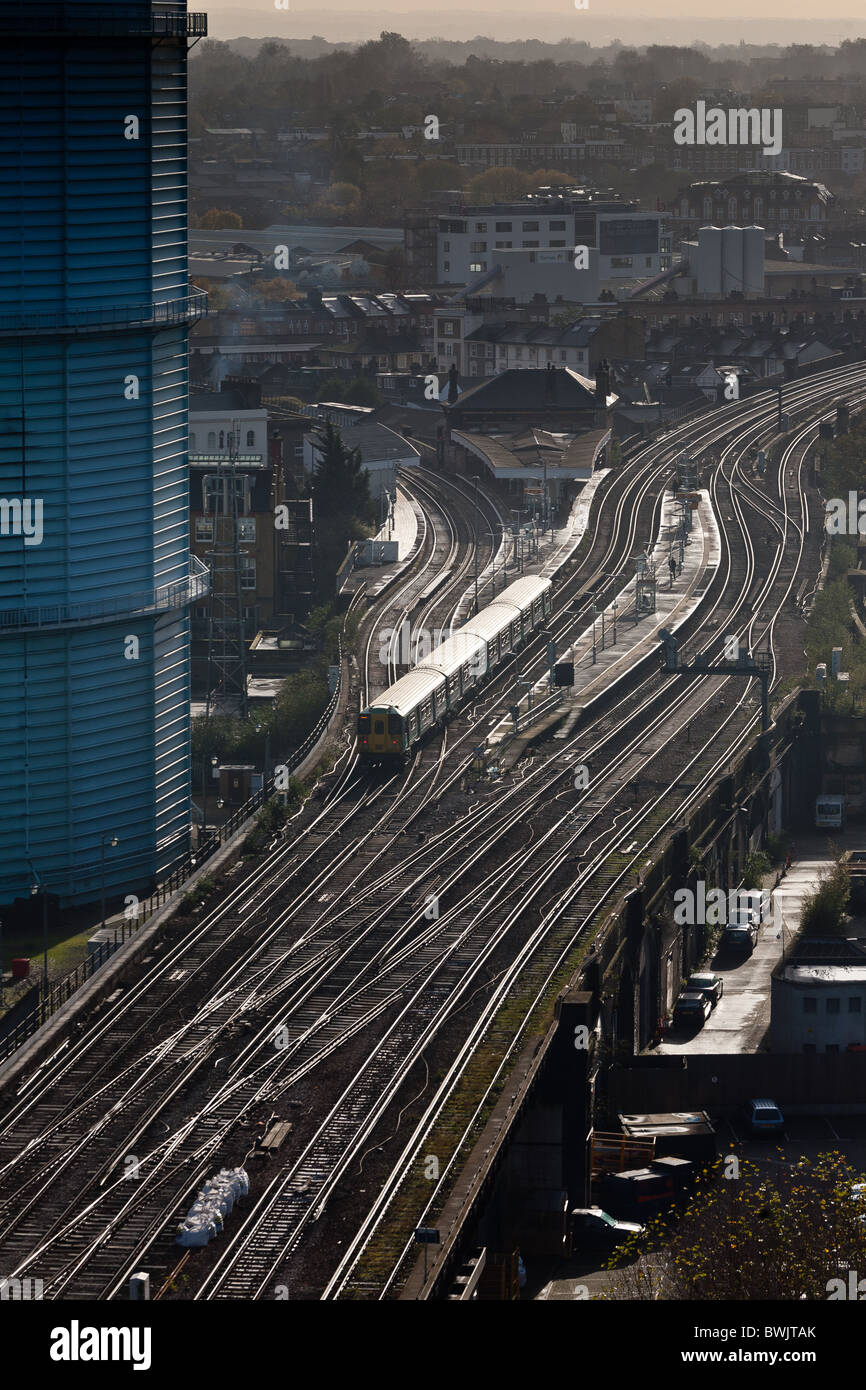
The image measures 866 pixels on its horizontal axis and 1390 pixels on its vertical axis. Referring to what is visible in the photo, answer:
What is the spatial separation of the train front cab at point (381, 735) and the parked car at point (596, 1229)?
64.3ft

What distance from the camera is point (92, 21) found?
158 ft

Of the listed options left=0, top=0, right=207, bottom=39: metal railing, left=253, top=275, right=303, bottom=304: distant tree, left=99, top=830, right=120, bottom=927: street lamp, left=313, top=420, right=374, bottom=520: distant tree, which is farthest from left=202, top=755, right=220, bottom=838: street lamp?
left=253, top=275, right=303, bottom=304: distant tree

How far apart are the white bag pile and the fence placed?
6.68 m

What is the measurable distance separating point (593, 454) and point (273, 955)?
183ft

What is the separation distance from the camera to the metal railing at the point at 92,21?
156 ft

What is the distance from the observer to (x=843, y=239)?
176375 millimetres

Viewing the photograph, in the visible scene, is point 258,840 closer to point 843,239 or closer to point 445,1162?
point 445,1162

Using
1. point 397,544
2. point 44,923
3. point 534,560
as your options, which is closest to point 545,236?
point 397,544

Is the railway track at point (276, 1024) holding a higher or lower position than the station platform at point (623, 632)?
lower

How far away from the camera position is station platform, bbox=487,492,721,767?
66438 millimetres

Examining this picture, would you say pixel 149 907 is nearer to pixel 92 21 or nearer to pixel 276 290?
pixel 92 21

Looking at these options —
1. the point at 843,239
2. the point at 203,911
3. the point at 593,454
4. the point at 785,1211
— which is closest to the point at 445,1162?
the point at 785,1211

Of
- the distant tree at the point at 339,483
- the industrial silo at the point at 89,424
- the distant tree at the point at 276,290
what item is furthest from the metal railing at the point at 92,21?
the distant tree at the point at 276,290

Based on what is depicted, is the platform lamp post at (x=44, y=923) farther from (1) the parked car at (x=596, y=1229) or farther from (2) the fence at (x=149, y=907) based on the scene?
(1) the parked car at (x=596, y=1229)
